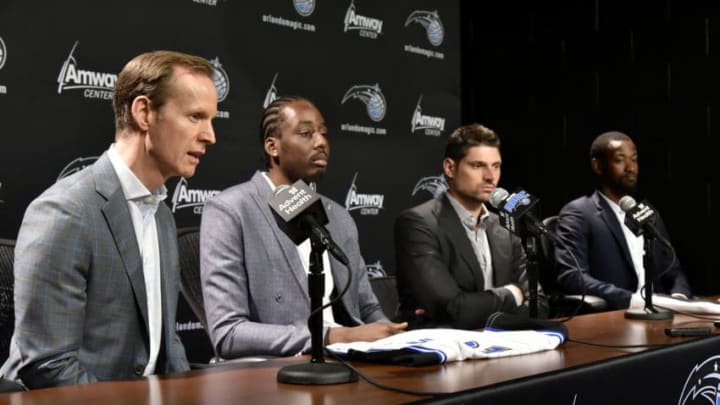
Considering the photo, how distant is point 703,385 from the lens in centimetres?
260

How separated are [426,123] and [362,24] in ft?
2.71

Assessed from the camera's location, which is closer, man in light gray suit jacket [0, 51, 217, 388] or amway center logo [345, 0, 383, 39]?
man in light gray suit jacket [0, 51, 217, 388]

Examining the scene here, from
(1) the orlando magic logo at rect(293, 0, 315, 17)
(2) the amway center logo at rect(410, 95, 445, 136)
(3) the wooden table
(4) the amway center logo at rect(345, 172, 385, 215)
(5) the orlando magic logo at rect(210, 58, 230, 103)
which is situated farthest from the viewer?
(2) the amway center logo at rect(410, 95, 445, 136)

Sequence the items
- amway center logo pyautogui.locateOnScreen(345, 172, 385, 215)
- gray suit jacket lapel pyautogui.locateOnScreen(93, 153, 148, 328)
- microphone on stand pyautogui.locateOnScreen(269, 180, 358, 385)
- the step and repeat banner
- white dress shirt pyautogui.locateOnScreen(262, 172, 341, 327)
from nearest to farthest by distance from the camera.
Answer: microphone on stand pyautogui.locateOnScreen(269, 180, 358, 385)
gray suit jacket lapel pyautogui.locateOnScreen(93, 153, 148, 328)
white dress shirt pyautogui.locateOnScreen(262, 172, 341, 327)
the step and repeat banner
amway center logo pyautogui.locateOnScreen(345, 172, 385, 215)

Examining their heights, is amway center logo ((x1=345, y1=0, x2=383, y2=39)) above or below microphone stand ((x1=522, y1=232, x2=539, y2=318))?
above

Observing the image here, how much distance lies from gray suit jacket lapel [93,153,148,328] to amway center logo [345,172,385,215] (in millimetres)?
3009

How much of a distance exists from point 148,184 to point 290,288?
785 millimetres

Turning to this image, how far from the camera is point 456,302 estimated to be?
12.3 ft

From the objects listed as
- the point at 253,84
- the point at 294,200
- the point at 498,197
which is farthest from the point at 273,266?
the point at 253,84

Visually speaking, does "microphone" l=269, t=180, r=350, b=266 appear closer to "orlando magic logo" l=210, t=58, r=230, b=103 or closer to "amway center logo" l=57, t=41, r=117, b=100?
"amway center logo" l=57, t=41, r=117, b=100

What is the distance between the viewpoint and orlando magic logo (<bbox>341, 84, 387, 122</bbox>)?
17.7ft

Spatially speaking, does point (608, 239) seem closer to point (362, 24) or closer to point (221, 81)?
point (362, 24)

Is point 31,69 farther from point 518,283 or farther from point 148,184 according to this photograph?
point 518,283

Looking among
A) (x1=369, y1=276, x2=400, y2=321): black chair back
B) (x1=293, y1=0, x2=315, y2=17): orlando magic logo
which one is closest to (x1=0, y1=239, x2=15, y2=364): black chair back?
(x1=369, y1=276, x2=400, y2=321): black chair back
